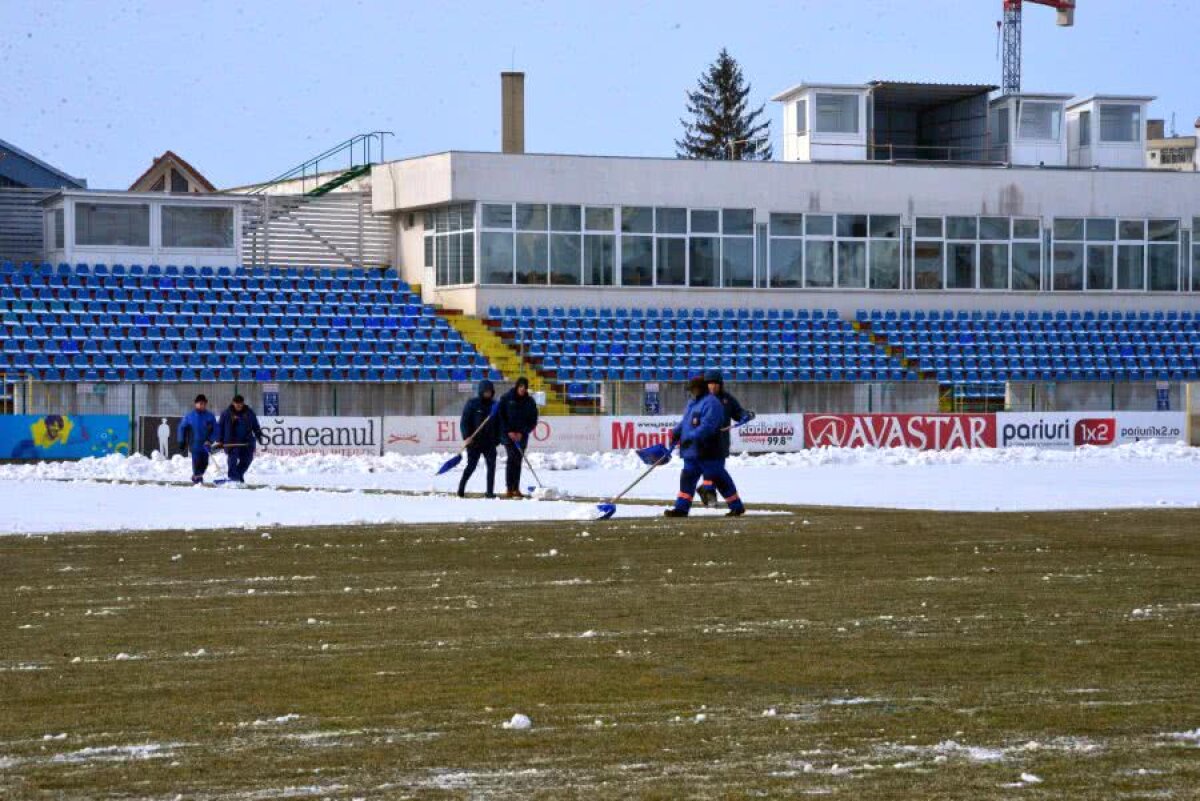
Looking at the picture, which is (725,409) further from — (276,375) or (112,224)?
(112,224)

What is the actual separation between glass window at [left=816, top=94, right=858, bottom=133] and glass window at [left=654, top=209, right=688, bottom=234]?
5.55 meters

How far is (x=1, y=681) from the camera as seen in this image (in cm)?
1067

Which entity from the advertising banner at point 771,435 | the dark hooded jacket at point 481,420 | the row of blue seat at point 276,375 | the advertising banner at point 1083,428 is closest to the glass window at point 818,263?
the row of blue seat at point 276,375

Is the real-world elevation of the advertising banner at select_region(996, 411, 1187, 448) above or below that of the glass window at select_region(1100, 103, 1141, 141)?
below

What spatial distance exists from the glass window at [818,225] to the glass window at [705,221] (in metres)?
2.86

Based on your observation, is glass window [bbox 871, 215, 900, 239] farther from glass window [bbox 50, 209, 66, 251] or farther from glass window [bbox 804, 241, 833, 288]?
glass window [bbox 50, 209, 66, 251]

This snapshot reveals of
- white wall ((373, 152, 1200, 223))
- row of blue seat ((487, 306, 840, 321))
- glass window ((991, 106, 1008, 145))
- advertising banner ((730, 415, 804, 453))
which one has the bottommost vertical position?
advertising banner ((730, 415, 804, 453))

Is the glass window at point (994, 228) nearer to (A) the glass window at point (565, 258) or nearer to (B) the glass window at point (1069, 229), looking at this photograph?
(B) the glass window at point (1069, 229)

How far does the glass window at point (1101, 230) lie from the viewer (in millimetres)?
63375

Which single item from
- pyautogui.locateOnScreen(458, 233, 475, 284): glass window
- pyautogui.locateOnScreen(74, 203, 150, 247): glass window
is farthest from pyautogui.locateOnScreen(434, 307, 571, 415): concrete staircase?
pyautogui.locateOnScreen(74, 203, 150, 247): glass window

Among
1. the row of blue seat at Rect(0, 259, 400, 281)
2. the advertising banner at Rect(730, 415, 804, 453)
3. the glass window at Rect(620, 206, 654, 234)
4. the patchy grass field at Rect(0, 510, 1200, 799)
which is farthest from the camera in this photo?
the glass window at Rect(620, 206, 654, 234)

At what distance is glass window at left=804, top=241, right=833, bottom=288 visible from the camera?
199ft

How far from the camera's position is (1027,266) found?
206 ft

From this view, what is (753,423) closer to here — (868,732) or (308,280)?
(308,280)
